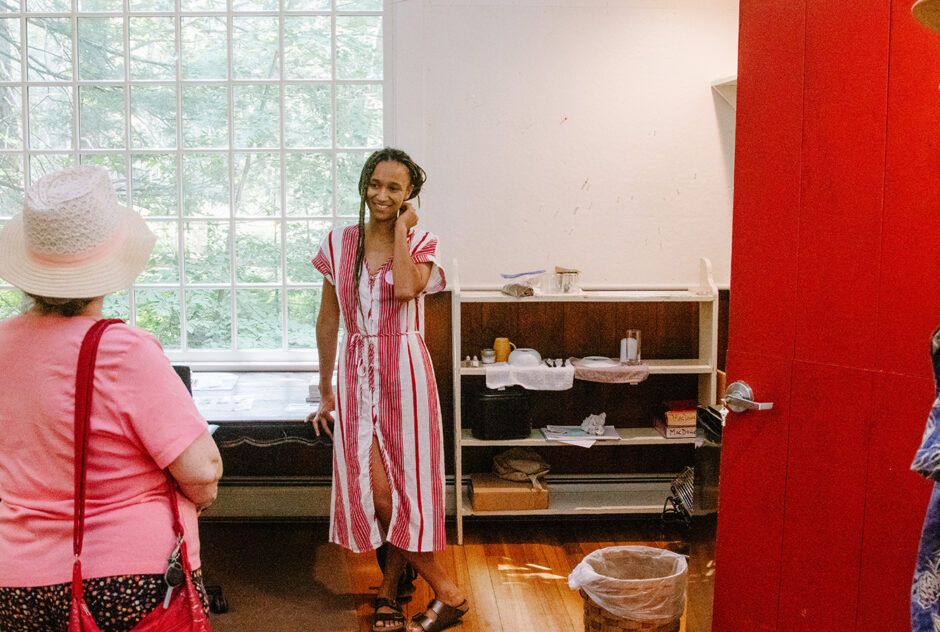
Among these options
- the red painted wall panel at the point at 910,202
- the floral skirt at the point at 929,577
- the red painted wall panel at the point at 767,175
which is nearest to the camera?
the floral skirt at the point at 929,577

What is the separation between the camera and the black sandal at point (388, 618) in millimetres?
3189

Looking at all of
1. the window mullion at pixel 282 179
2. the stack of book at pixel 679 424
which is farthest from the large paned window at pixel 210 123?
the stack of book at pixel 679 424

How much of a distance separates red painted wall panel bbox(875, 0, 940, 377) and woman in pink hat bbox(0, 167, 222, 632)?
4.64 feet

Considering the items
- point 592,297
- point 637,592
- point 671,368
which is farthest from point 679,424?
point 637,592

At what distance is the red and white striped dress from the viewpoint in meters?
3.17

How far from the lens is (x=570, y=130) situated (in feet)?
14.1

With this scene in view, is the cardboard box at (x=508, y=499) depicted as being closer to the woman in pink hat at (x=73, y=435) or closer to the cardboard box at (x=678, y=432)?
the cardboard box at (x=678, y=432)

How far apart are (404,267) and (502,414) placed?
4.00 feet

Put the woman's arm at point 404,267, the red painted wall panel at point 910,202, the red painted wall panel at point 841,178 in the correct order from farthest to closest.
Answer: the woman's arm at point 404,267 < the red painted wall panel at point 841,178 < the red painted wall panel at point 910,202

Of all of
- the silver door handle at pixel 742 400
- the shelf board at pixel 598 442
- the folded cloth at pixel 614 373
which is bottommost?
the shelf board at pixel 598 442

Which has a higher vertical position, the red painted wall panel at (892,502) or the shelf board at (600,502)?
the red painted wall panel at (892,502)

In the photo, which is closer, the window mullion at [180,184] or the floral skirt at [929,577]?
the floral skirt at [929,577]

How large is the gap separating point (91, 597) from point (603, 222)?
3305mm

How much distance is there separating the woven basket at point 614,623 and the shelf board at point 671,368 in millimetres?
1403
